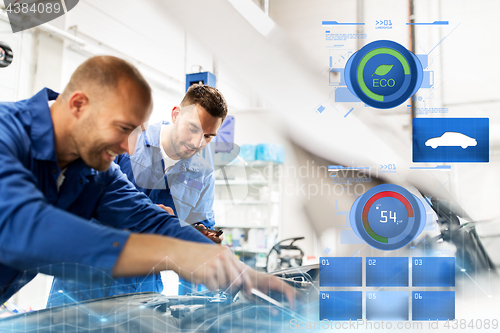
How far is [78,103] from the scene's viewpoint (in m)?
0.53

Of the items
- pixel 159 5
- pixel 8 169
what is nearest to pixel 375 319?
pixel 8 169

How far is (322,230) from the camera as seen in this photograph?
73cm

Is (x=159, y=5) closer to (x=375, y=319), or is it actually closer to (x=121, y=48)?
(x=121, y=48)

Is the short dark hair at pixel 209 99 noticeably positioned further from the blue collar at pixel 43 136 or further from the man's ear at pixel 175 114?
the blue collar at pixel 43 136
